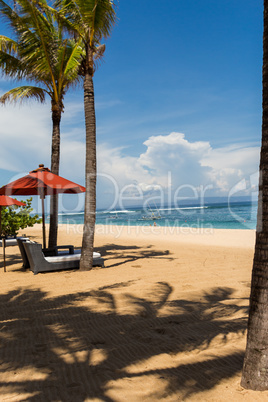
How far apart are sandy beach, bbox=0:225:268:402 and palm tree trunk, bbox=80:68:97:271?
896mm

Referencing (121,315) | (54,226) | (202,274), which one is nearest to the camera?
(121,315)

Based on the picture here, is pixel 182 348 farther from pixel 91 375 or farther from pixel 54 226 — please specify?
pixel 54 226

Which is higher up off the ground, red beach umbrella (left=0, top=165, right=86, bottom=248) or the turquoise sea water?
red beach umbrella (left=0, top=165, right=86, bottom=248)

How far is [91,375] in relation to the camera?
2.79 meters

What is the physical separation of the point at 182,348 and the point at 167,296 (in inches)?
79.8

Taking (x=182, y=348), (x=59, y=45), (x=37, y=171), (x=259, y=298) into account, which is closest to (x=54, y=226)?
(x=37, y=171)

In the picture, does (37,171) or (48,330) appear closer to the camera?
(48,330)

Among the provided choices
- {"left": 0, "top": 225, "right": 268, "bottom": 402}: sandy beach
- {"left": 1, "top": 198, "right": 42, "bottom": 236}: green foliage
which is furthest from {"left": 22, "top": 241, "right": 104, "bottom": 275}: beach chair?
{"left": 1, "top": 198, "right": 42, "bottom": 236}: green foliage

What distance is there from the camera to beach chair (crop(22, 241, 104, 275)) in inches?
292

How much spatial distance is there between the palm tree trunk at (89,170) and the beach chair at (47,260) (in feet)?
1.11

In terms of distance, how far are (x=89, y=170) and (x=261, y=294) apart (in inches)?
233

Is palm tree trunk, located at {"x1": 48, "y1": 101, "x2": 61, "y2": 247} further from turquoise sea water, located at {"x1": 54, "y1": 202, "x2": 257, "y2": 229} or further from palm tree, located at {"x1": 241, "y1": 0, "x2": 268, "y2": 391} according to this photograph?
turquoise sea water, located at {"x1": 54, "y1": 202, "x2": 257, "y2": 229}

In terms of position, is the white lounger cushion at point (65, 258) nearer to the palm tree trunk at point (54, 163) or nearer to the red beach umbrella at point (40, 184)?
the red beach umbrella at point (40, 184)

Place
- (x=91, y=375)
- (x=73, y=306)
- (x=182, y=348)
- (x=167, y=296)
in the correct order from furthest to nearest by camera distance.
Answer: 1. (x=167, y=296)
2. (x=73, y=306)
3. (x=182, y=348)
4. (x=91, y=375)
